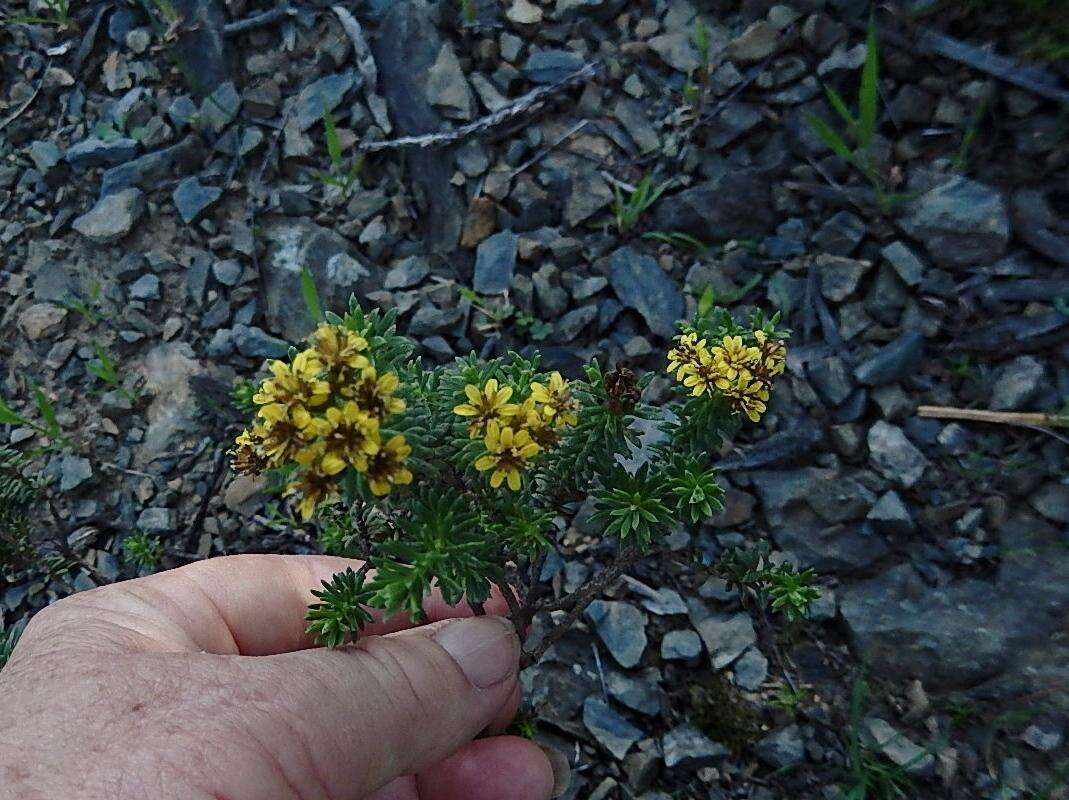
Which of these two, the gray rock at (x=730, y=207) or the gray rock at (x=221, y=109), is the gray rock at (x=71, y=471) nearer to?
the gray rock at (x=221, y=109)

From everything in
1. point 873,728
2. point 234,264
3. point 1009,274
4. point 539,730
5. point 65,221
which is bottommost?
point 873,728

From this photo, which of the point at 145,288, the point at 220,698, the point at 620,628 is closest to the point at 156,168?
the point at 145,288

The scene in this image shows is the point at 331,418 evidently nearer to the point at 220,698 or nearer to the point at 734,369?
the point at 220,698

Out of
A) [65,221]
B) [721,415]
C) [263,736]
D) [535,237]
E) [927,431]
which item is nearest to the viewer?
[263,736]

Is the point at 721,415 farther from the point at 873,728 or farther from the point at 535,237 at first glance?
the point at 535,237

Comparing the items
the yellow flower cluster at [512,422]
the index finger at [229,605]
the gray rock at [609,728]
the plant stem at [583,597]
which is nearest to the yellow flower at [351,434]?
the yellow flower cluster at [512,422]

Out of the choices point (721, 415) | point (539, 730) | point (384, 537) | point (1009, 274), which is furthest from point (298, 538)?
point (1009, 274)

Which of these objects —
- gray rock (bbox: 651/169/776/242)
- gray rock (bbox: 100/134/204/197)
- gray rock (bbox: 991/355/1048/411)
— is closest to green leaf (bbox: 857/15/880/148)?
gray rock (bbox: 651/169/776/242)
